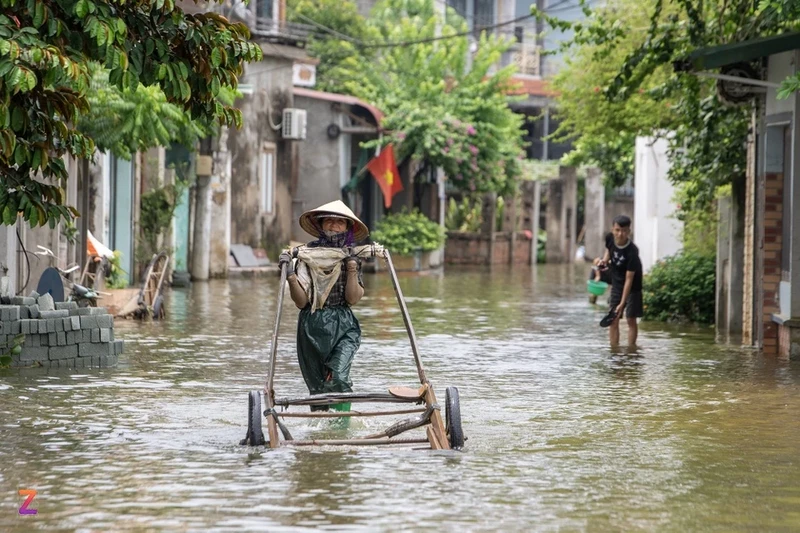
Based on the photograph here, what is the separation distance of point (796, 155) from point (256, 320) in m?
7.72

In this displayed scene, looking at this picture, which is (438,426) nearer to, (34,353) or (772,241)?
(34,353)

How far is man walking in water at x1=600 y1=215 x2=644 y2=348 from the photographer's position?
15.7m

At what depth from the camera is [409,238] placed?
36.5m

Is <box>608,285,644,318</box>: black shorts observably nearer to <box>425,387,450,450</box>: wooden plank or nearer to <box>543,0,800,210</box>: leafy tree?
<box>543,0,800,210</box>: leafy tree

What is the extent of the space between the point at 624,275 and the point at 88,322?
6.08 metres

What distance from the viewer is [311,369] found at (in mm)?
9789

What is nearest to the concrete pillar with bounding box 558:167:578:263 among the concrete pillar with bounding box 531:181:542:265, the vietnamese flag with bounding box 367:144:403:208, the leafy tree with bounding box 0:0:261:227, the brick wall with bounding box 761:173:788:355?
the concrete pillar with bounding box 531:181:542:265

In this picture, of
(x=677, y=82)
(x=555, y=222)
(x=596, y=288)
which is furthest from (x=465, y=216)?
(x=677, y=82)

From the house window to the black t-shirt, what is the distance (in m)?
17.8

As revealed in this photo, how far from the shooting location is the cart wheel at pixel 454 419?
28.0 ft

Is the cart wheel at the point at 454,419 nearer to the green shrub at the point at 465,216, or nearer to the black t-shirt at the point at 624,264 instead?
the black t-shirt at the point at 624,264

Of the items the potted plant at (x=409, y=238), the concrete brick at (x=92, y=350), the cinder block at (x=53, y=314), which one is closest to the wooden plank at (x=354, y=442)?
the cinder block at (x=53, y=314)

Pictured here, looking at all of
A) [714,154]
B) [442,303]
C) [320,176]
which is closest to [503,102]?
[320,176]

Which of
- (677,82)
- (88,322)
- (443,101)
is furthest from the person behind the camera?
(443,101)
